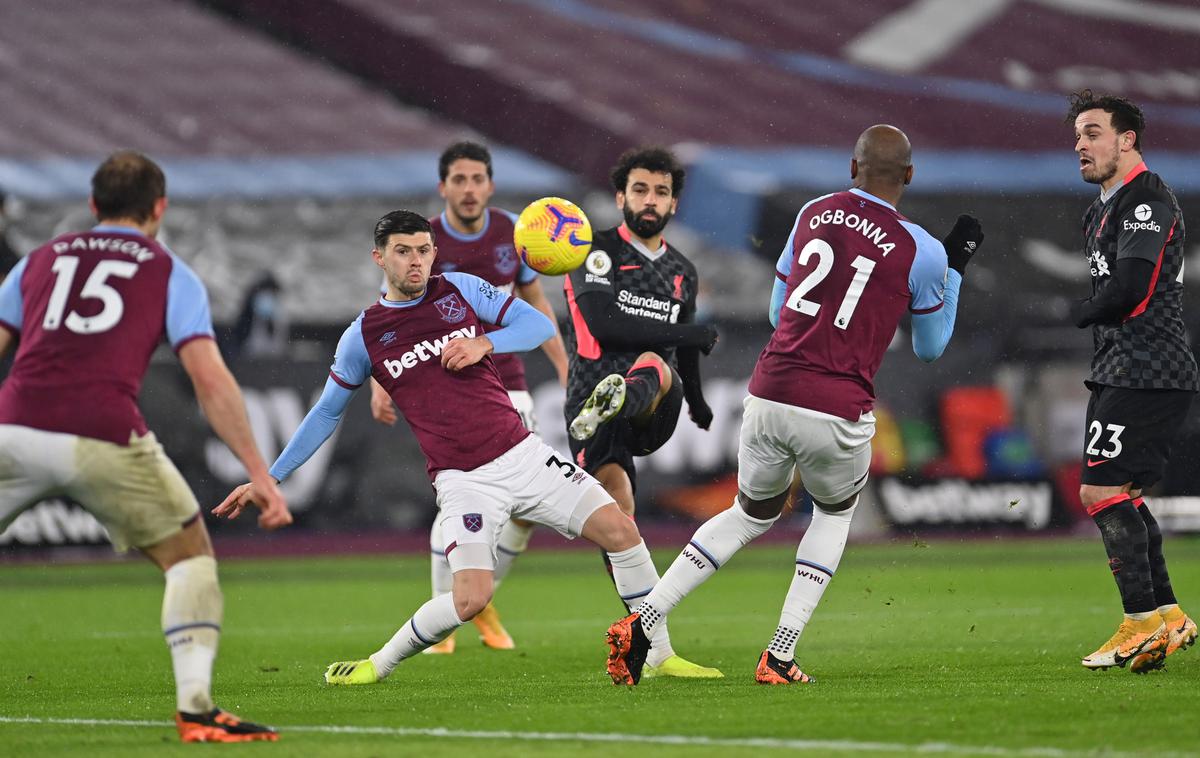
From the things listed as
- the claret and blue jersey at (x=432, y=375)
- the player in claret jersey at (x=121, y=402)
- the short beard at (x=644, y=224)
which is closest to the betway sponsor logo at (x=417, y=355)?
the claret and blue jersey at (x=432, y=375)

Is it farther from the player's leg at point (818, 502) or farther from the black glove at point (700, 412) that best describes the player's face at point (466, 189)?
the player's leg at point (818, 502)

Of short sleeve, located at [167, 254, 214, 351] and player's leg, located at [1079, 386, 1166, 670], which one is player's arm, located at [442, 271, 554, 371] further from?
player's leg, located at [1079, 386, 1166, 670]

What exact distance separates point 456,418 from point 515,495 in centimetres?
41

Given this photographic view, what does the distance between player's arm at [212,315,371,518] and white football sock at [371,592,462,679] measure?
82cm

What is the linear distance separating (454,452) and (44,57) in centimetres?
2031

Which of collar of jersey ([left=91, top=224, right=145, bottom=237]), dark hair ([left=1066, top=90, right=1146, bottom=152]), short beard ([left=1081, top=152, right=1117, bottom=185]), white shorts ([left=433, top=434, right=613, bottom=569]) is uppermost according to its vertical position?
dark hair ([left=1066, top=90, right=1146, bottom=152])

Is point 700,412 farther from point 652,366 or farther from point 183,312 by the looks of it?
point 183,312

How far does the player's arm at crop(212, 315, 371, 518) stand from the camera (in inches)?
256

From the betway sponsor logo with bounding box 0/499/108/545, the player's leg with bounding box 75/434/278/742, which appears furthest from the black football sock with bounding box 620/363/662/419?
the betway sponsor logo with bounding box 0/499/108/545

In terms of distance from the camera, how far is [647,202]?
25.7 ft

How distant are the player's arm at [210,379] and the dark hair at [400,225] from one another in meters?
1.62

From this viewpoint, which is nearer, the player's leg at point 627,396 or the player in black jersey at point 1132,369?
the player in black jersey at point 1132,369

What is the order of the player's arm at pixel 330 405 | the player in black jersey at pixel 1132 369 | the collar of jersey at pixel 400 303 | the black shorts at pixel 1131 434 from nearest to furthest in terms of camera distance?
the player's arm at pixel 330 405 < the collar of jersey at pixel 400 303 < the player in black jersey at pixel 1132 369 < the black shorts at pixel 1131 434

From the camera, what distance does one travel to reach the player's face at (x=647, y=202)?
783 centimetres
